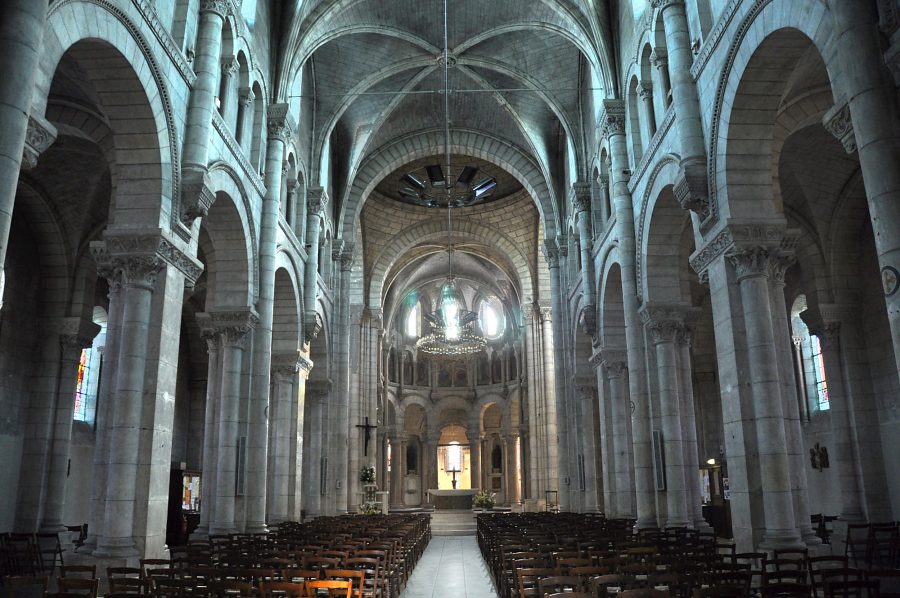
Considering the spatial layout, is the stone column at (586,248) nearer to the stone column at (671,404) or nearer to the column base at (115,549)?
the stone column at (671,404)

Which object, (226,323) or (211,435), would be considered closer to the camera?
(211,435)

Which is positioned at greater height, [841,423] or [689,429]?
[841,423]

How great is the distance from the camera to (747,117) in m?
12.7

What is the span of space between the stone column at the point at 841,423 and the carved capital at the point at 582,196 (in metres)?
8.72

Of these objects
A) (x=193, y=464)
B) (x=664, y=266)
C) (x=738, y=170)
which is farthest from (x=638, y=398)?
(x=193, y=464)

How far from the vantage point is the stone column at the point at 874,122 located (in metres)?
7.24

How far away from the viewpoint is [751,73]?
12.1 m

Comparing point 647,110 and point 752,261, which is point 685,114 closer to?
point 752,261

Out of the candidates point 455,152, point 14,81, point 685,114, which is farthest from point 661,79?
point 455,152

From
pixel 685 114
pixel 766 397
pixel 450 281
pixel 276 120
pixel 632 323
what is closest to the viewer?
pixel 766 397

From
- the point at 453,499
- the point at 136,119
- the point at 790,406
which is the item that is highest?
the point at 136,119

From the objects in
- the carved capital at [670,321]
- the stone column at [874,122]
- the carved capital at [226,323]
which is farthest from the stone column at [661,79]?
the carved capital at [226,323]

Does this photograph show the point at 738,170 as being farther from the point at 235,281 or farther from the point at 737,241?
the point at 235,281

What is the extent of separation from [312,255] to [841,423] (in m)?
16.6
